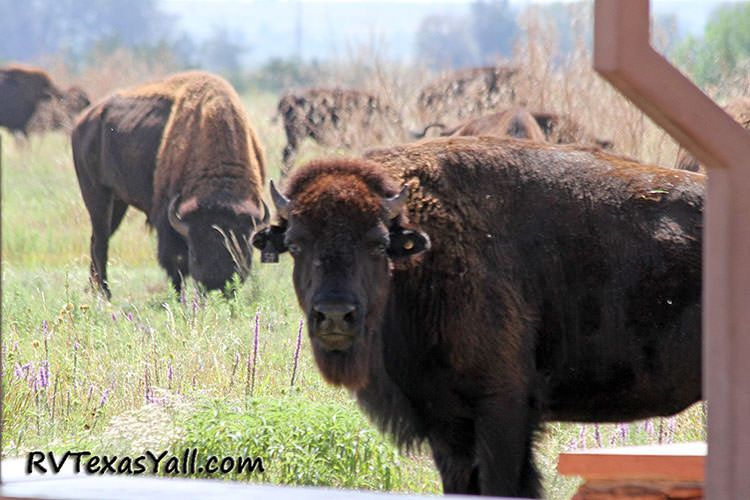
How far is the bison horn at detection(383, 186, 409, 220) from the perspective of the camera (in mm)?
6270

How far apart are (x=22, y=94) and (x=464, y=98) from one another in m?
21.3

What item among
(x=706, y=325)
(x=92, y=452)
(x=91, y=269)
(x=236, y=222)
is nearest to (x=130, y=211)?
(x=91, y=269)

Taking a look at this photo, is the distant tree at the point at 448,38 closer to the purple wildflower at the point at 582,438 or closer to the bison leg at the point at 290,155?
the bison leg at the point at 290,155

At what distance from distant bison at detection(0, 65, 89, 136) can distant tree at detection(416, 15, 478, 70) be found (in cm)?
10785

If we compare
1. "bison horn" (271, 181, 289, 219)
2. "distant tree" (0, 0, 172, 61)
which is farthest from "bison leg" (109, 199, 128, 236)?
"distant tree" (0, 0, 172, 61)

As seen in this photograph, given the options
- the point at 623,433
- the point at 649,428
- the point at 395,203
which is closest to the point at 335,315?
the point at 395,203

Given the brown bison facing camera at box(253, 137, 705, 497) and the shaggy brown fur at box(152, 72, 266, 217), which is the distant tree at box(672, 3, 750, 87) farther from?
the brown bison facing camera at box(253, 137, 705, 497)

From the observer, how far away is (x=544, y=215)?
6566 millimetres

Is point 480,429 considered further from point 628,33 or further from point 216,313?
point 216,313

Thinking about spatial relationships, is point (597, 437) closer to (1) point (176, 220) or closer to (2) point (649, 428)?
(2) point (649, 428)

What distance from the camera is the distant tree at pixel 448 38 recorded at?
506 feet

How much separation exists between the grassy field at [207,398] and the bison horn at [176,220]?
4.63 feet

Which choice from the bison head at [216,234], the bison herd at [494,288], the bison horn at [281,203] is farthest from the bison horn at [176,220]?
the bison horn at [281,203]

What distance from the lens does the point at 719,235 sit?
333 centimetres
